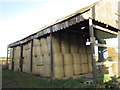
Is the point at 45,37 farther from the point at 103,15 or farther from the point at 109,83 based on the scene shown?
the point at 109,83

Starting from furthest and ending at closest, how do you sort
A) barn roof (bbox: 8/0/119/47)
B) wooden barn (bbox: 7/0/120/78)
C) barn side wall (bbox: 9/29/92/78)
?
barn side wall (bbox: 9/29/92/78) → wooden barn (bbox: 7/0/120/78) → barn roof (bbox: 8/0/119/47)

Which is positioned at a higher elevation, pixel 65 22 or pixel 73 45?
pixel 65 22

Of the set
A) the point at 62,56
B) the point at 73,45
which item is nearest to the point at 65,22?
the point at 62,56

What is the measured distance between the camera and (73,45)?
28.9 feet

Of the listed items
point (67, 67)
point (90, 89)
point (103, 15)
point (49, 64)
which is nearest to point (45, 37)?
point (49, 64)

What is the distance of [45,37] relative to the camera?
881 centimetres

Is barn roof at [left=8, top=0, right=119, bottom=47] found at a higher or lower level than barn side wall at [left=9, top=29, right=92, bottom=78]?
higher

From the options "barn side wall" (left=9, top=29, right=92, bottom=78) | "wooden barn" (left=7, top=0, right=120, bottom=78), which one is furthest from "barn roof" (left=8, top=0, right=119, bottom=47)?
"barn side wall" (left=9, top=29, right=92, bottom=78)

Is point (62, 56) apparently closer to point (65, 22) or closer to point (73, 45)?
point (73, 45)

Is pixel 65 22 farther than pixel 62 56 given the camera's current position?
No

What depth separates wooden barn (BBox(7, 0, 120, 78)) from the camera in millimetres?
6859

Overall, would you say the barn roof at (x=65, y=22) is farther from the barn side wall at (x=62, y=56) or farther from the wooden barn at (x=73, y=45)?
the barn side wall at (x=62, y=56)

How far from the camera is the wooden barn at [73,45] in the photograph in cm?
686

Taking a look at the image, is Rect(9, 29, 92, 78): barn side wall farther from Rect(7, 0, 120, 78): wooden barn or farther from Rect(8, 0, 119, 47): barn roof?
Rect(8, 0, 119, 47): barn roof
